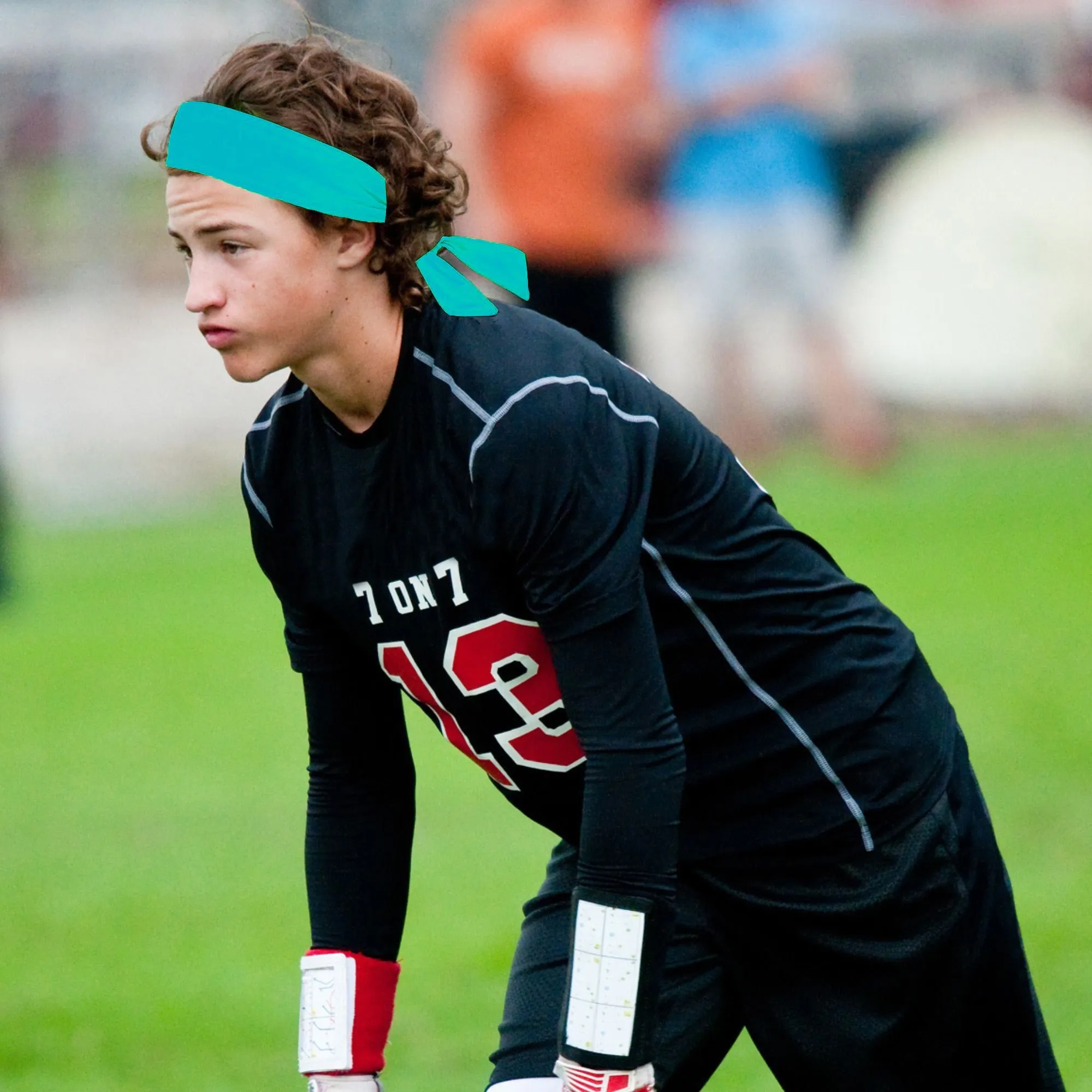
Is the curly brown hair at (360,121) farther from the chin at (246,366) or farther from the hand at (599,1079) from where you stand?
the hand at (599,1079)

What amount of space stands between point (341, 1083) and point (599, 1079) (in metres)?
0.46

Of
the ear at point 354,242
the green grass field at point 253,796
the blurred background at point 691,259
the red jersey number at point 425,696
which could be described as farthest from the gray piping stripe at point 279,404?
the blurred background at point 691,259

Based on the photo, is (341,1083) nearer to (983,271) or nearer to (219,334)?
(219,334)

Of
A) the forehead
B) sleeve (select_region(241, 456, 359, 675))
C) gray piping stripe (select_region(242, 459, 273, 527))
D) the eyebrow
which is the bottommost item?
sleeve (select_region(241, 456, 359, 675))

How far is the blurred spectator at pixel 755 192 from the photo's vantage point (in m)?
11.3

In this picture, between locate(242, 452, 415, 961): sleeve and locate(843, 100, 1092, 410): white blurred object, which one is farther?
locate(843, 100, 1092, 410): white blurred object

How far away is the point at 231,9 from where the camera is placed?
1190cm

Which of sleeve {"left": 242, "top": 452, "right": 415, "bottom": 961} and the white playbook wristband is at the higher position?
sleeve {"left": 242, "top": 452, "right": 415, "bottom": 961}

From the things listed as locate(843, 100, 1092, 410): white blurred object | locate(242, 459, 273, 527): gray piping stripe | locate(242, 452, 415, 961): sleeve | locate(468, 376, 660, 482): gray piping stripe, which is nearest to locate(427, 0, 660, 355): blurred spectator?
locate(843, 100, 1092, 410): white blurred object

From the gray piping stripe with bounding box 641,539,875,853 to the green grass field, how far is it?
5.65ft

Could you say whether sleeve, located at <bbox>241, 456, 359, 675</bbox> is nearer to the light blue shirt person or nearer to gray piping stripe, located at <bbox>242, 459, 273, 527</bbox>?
gray piping stripe, located at <bbox>242, 459, 273, 527</bbox>

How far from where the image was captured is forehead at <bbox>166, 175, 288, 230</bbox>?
217 cm

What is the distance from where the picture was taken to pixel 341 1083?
2492mm

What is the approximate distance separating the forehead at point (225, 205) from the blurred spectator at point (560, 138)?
711cm
